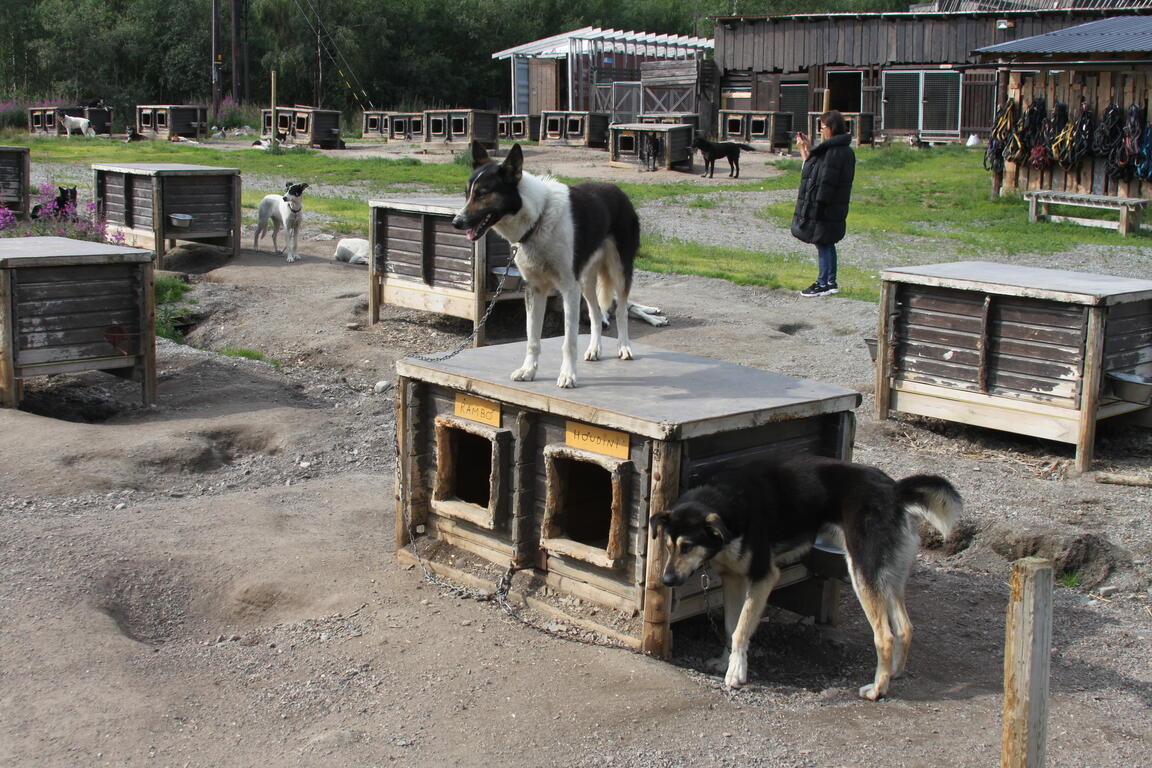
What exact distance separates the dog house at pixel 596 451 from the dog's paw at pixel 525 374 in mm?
52

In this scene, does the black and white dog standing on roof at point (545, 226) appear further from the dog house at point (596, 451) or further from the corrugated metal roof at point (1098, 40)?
the corrugated metal roof at point (1098, 40)

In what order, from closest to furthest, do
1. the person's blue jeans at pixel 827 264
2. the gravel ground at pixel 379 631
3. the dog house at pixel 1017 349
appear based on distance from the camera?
the gravel ground at pixel 379 631
the dog house at pixel 1017 349
the person's blue jeans at pixel 827 264

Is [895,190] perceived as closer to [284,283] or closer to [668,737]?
[284,283]

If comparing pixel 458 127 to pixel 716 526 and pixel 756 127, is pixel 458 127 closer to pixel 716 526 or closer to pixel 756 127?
pixel 756 127

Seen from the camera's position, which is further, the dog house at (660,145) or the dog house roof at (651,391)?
the dog house at (660,145)

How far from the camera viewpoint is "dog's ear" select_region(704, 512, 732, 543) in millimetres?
4461

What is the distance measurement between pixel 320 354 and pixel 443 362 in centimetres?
561

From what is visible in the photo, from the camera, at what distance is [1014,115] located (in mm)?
20719

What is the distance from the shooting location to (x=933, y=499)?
462 cm

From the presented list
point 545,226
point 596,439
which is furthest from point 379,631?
point 545,226

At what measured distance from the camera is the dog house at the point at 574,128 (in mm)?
32844

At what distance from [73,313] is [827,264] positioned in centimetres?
754

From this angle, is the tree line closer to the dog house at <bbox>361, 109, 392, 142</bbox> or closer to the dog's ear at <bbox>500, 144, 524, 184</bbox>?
the dog house at <bbox>361, 109, 392, 142</bbox>

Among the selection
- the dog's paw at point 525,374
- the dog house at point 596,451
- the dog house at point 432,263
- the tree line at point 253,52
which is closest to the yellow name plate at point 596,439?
the dog house at point 596,451
